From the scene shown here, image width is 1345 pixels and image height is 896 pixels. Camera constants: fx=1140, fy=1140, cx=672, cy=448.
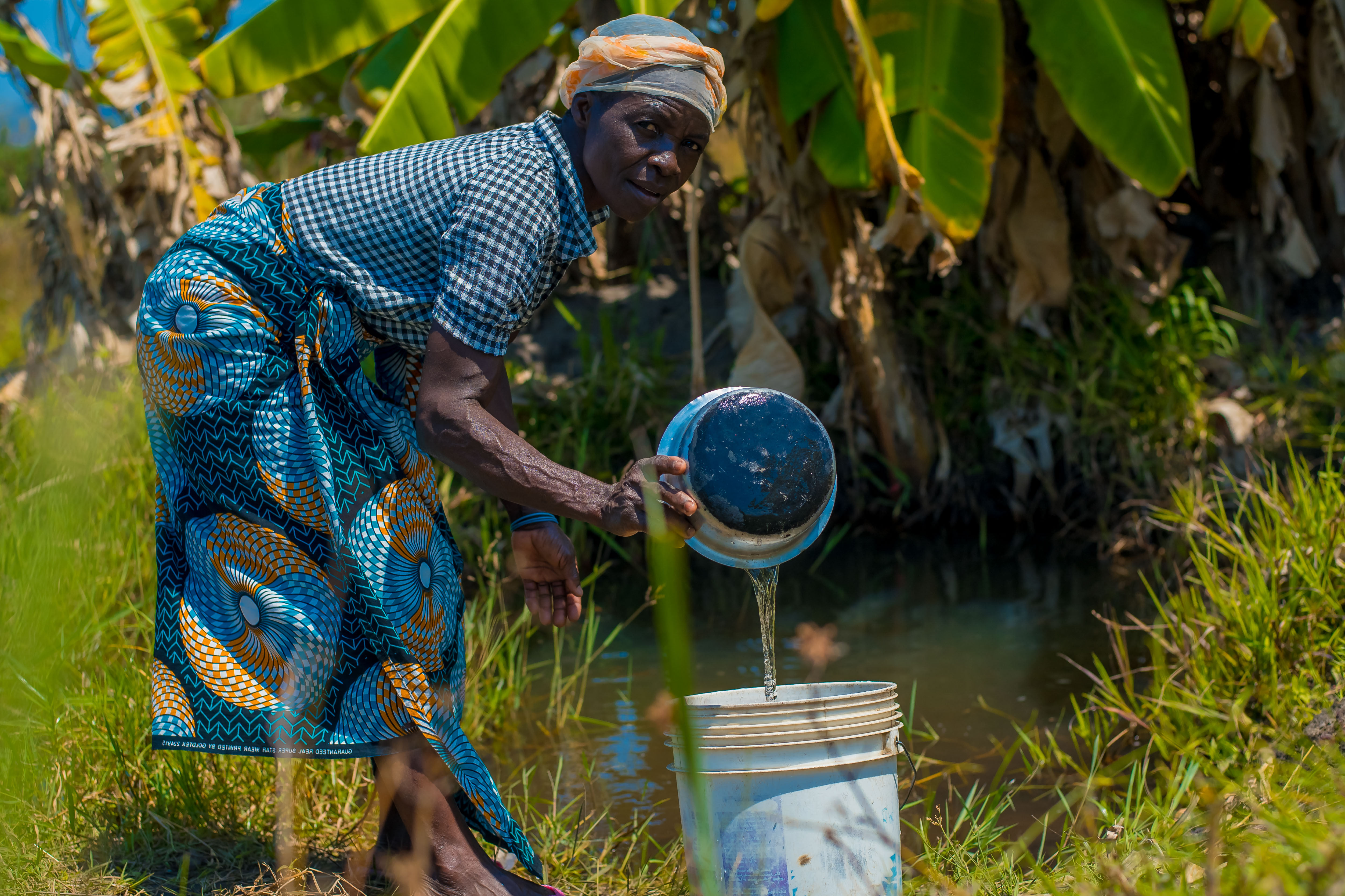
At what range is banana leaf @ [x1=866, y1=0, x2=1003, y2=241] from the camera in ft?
12.7

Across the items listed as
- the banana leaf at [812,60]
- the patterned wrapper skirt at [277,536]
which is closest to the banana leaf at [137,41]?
the banana leaf at [812,60]

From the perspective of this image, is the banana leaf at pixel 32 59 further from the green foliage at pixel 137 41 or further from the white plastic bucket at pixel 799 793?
the white plastic bucket at pixel 799 793

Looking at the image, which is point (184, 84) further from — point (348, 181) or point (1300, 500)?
point (1300, 500)

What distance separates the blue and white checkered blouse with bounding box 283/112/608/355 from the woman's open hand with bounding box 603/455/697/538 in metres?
0.29

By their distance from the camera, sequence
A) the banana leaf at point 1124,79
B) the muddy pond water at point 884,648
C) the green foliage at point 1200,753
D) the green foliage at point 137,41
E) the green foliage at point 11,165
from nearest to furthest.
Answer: the green foliage at point 1200,753, the muddy pond water at point 884,648, the banana leaf at point 1124,79, the green foliage at point 137,41, the green foliage at point 11,165

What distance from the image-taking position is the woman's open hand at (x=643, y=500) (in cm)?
157

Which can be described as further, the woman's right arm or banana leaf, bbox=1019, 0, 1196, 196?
banana leaf, bbox=1019, 0, 1196, 196

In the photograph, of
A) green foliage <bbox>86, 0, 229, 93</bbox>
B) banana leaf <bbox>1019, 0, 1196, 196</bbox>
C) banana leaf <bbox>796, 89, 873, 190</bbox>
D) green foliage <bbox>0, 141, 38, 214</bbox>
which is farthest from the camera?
green foliage <bbox>0, 141, 38, 214</bbox>

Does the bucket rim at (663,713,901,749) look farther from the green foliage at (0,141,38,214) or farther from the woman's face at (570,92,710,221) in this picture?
the green foliage at (0,141,38,214)

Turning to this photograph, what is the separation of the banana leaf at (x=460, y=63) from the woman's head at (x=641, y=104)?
2.26 metres

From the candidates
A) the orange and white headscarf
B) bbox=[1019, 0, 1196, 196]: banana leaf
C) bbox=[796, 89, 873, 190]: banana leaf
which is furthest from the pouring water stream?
bbox=[1019, 0, 1196, 196]: banana leaf

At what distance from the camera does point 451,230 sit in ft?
5.51

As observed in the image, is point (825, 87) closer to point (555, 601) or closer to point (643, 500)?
point (555, 601)

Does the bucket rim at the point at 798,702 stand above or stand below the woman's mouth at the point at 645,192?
below
